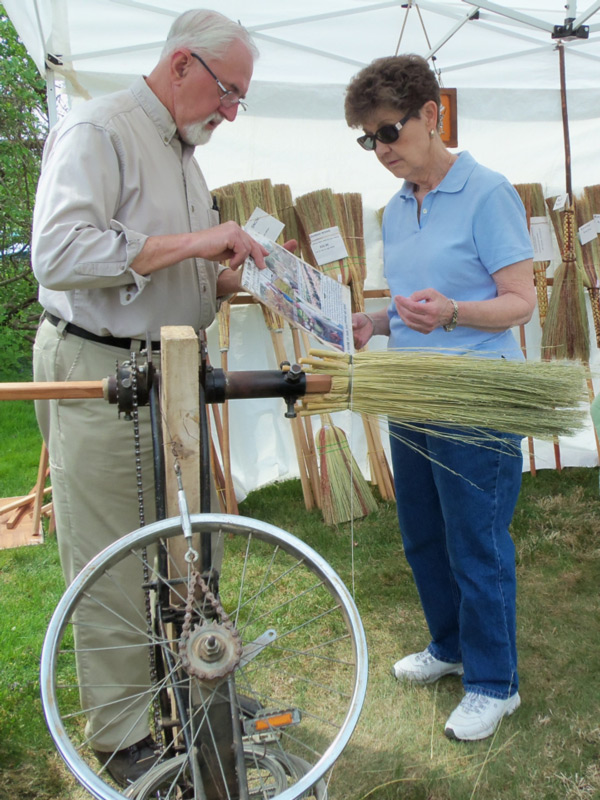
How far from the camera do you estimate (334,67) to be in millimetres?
4156

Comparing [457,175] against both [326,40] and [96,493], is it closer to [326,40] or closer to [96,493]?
[96,493]

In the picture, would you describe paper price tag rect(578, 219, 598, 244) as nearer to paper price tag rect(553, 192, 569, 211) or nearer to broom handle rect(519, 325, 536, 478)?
paper price tag rect(553, 192, 569, 211)

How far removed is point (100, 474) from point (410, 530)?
3.51 feet

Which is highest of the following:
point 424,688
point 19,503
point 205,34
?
point 205,34

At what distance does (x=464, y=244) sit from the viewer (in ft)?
6.34

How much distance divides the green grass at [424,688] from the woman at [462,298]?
0.48 feet

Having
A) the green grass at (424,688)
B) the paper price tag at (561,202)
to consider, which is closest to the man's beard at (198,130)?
the green grass at (424,688)

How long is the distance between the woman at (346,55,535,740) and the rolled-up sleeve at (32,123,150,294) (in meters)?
0.75

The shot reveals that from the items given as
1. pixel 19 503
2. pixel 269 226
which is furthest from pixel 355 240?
pixel 19 503

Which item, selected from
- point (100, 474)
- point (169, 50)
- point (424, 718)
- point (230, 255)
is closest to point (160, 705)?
point (100, 474)

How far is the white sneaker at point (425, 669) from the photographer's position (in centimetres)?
250

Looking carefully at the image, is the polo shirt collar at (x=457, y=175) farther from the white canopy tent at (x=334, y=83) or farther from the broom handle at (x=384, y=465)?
the broom handle at (x=384, y=465)

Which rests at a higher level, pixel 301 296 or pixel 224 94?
pixel 224 94

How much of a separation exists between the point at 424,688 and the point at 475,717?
36 cm
